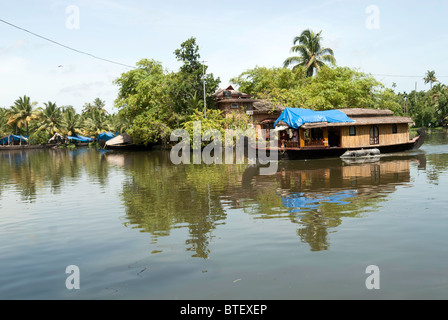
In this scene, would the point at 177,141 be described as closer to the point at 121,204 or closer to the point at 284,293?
the point at 121,204

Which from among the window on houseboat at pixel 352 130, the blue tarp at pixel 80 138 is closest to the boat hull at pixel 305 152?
the window on houseboat at pixel 352 130

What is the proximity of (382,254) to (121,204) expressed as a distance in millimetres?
9140

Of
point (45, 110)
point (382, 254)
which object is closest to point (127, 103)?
point (45, 110)

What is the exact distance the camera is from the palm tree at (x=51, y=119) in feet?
245

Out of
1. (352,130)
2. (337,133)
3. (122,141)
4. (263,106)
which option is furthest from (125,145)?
(352,130)

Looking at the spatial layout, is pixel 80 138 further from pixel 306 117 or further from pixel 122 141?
pixel 306 117

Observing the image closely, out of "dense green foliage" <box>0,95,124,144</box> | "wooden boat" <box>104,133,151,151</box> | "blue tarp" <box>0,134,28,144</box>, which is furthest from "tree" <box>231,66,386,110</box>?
"blue tarp" <box>0,134,28,144</box>

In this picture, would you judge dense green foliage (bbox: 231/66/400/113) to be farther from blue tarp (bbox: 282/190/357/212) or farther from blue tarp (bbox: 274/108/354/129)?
blue tarp (bbox: 282/190/357/212)

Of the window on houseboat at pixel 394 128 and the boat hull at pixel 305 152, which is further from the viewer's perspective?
the window on houseboat at pixel 394 128

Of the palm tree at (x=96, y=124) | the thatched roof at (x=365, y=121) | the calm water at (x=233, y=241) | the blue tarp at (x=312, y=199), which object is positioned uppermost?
the palm tree at (x=96, y=124)

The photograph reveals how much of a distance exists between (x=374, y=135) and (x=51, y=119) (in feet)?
221

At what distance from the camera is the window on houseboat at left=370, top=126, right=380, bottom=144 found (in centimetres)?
2745

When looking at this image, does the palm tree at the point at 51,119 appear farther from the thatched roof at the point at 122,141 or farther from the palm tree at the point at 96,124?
the thatched roof at the point at 122,141

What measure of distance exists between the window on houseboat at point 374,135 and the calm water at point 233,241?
1185cm
